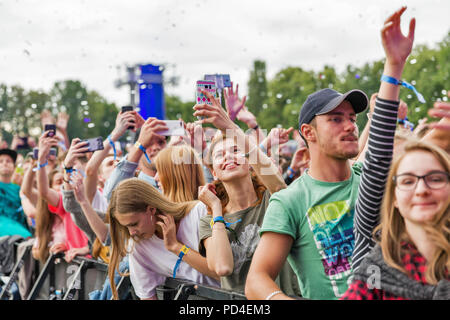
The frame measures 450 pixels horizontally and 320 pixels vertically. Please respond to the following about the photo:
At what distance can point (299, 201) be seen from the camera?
2615mm

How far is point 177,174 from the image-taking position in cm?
427

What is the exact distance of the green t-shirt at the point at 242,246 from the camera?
3.33m

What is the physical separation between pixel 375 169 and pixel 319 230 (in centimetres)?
43

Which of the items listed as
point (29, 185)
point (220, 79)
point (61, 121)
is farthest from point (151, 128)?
point (61, 121)

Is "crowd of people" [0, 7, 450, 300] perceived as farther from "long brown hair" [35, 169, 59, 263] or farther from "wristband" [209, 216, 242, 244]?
"long brown hair" [35, 169, 59, 263]

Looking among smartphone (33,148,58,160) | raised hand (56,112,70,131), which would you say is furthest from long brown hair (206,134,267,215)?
raised hand (56,112,70,131)

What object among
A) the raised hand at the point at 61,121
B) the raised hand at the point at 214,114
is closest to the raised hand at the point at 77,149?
the raised hand at the point at 214,114

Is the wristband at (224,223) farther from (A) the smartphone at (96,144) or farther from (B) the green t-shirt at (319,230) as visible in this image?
(A) the smartphone at (96,144)

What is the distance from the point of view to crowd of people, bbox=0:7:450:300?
2053 mm

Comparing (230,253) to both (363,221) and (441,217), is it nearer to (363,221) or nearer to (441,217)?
(363,221)

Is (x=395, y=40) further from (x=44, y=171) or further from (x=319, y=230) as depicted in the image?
(x=44, y=171)

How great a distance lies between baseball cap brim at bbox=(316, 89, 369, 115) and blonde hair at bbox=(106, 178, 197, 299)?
1.48m

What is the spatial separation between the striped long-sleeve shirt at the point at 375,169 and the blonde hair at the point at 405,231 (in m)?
0.07
